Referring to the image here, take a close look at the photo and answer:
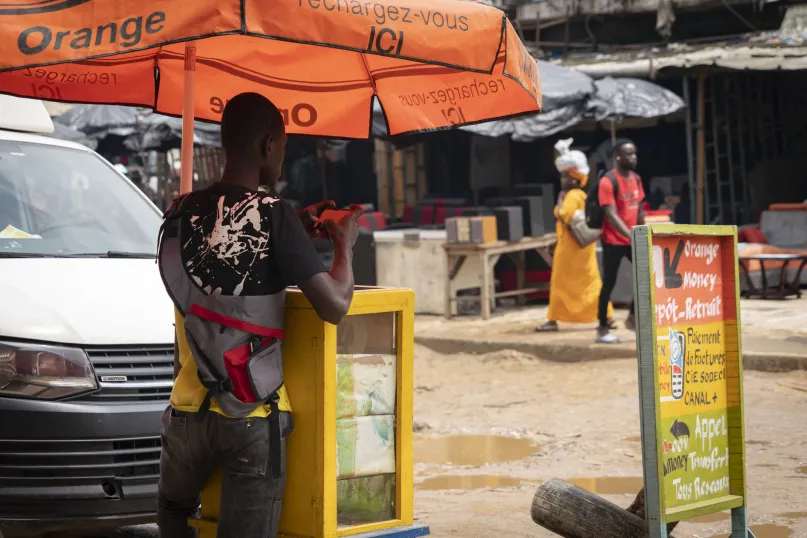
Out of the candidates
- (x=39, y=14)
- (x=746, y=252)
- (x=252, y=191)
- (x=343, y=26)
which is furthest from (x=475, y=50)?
(x=746, y=252)

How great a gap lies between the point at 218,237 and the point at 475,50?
3.60 feet

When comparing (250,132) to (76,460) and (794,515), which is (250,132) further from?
(794,515)

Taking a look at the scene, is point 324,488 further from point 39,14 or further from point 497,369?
point 497,369

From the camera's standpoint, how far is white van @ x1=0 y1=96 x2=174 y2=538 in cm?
470

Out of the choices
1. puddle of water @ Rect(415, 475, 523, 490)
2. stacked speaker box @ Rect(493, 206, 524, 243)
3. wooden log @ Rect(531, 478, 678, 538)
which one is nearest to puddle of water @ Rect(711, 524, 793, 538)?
wooden log @ Rect(531, 478, 678, 538)

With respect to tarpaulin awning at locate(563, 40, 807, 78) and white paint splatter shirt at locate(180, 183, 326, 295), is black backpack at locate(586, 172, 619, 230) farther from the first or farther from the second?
white paint splatter shirt at locate(180, 183, 326, 295)

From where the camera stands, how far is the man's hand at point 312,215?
3.84 metres

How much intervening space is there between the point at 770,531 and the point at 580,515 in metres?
1.39

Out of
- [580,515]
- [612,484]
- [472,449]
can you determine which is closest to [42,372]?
[580,515]

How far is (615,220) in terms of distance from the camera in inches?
463

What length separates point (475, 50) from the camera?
388 centimetres

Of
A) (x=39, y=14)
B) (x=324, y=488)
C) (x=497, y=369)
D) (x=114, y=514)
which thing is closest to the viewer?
(x=39, y=14)

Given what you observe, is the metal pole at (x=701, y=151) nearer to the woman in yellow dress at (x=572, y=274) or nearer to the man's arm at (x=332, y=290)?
the woman in yellow dress at (x=572, y=274)

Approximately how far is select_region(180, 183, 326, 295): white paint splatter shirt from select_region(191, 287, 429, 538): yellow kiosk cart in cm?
28
